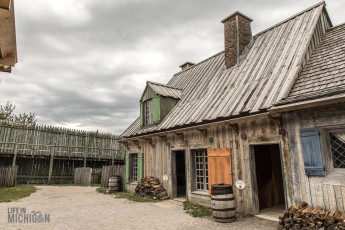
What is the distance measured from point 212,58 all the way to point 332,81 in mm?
8991

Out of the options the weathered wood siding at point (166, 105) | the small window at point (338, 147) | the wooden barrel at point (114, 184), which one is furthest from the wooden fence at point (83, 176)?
the small window at point (338, 147)

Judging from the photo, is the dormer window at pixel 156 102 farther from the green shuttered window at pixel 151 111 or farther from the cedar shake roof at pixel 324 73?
the cedar shake roof at pixel 324 73

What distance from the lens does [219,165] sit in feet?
29.2

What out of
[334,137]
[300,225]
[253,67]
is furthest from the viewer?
[253,67]

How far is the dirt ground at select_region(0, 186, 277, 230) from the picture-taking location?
274 inches

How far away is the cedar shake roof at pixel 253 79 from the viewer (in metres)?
8.08

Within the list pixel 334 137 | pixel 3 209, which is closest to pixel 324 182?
pixel 334 137

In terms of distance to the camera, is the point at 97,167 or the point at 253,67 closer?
the point at 253,67

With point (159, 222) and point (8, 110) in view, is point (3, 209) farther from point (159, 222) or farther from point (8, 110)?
point (8, 110)

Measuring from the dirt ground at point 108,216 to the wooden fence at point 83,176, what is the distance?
8145mm

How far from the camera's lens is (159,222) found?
7418mm

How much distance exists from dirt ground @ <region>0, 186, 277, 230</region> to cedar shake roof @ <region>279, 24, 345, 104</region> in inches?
147

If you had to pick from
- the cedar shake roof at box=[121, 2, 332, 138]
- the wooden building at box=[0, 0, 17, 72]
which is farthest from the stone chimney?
the wooden building at box=[0, 0, 17, 72]

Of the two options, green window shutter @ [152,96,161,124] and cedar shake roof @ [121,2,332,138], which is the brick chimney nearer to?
cedar shake roof @ [121,2,332,138]
